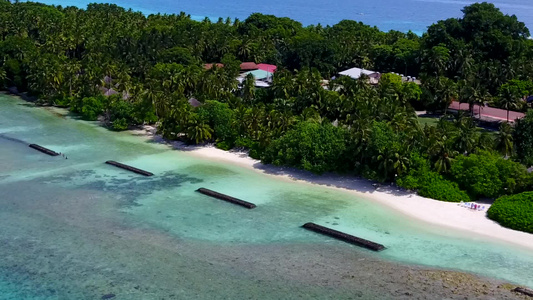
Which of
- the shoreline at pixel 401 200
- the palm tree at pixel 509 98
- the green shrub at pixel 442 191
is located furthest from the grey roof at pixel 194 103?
the palm tree at pixel 509 98

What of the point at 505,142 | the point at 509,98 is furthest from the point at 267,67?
the point at 505,142

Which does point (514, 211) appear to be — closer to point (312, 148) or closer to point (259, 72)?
point (312, 148)

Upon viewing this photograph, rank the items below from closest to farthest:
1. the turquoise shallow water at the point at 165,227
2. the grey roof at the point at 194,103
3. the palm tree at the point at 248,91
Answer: the turquoise shallow water at the point at 165,227 < the grey roof at the point at 194,103 < the palm tree at the point at 248,91

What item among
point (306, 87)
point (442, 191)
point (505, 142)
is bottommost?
point (442, 191)

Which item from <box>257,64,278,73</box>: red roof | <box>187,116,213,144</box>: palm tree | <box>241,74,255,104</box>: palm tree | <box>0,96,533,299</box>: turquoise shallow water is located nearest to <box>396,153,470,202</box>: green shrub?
<box>0,96,533,299</box>: turquoise shallow water

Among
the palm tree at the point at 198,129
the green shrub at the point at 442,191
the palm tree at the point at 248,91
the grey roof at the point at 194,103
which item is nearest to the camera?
the green shrub at the point at 442,191

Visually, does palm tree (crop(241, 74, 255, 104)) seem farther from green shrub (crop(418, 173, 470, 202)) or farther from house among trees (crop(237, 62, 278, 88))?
green shrub (crop(418, 173, 470, 202))

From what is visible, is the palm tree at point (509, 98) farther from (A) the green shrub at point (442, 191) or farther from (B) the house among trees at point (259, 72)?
(B) the house among trees at point (259, 72)
